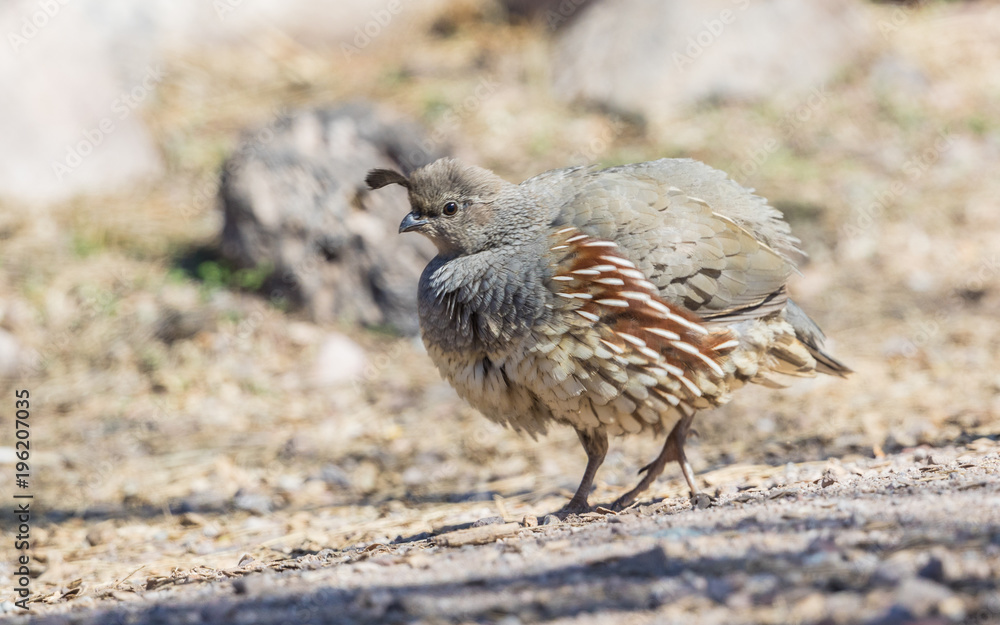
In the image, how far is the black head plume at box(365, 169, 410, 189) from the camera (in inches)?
195

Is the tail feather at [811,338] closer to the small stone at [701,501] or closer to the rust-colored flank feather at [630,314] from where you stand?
the rust-colored flank feather at [630,314]

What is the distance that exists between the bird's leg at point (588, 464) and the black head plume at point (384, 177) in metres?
1.67

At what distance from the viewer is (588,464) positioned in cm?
479

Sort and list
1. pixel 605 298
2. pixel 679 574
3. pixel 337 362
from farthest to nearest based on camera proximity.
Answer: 1. pixel 337 362
2. pixel 605 298
3. pixel 679 574

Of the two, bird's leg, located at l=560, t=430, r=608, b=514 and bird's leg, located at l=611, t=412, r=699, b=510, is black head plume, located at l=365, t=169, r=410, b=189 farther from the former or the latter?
bird's leg, located at l=611, t=412, r=699, b=510

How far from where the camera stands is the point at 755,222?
4973 mm

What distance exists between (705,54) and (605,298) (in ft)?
24.8

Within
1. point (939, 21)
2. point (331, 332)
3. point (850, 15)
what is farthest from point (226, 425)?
point (939, 21)

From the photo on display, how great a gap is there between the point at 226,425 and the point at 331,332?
4.20 feet

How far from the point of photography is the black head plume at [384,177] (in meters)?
4.96

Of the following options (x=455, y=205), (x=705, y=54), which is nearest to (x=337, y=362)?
(x=455, y=205)

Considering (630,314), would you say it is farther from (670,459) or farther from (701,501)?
(670,459)

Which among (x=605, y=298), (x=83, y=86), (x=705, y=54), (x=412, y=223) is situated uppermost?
(x=705, y=54)

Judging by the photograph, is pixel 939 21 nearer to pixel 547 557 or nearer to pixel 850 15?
pixel 850 15
